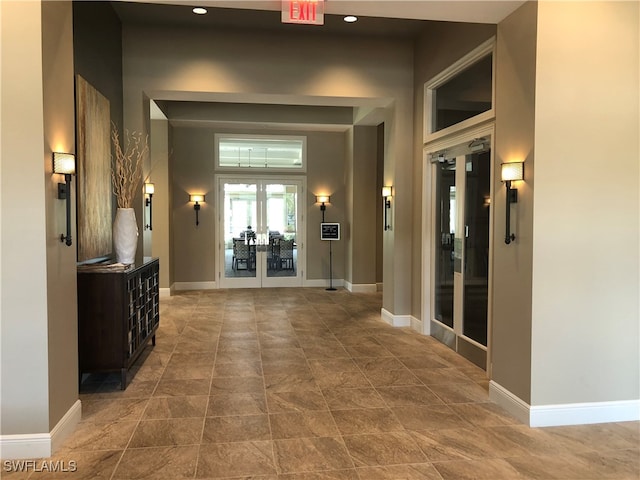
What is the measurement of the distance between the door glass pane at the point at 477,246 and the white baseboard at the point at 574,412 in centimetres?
130

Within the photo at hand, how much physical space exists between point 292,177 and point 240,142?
1355 millimetres

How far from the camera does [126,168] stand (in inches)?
207

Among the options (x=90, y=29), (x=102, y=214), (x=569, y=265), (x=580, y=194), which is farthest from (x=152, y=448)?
(x=90, y=29)

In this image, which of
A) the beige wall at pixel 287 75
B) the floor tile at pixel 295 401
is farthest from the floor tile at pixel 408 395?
the beige wall at pixel 287 75

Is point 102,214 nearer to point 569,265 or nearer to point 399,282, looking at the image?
point 399,282

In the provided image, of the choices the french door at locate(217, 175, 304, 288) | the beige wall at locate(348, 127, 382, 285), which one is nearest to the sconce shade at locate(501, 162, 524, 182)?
the beige wall at locate(348, 127, 382, 285)

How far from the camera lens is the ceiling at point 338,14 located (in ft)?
10.9

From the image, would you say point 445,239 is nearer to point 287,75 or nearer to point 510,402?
point 510,402

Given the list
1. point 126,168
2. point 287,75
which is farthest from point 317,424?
point 287,75

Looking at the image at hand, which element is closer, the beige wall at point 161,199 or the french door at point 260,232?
the beige wall at point 161,199

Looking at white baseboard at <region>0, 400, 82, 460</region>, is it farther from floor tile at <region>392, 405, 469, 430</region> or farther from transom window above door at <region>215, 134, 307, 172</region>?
transom window above door at <region>215, 134, 307, 172</region>

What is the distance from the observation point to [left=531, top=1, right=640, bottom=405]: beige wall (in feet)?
10.6

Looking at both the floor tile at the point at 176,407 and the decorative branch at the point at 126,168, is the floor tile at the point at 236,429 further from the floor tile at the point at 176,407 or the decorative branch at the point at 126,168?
the decorative branch at the point at 126,168

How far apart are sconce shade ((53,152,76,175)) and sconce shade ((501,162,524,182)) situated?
10.5 feet
